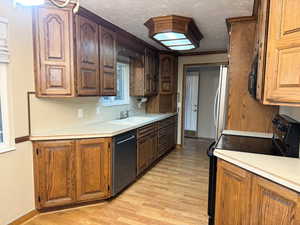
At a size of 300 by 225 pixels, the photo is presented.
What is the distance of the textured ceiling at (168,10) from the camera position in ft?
7.17

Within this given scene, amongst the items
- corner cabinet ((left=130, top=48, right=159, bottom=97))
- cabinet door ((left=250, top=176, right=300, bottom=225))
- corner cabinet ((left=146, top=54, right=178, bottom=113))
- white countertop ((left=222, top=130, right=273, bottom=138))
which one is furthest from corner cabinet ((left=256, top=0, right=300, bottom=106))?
corner cabinet ((left=146, top=54, right=178, bottom=113))

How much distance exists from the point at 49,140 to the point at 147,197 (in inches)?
58.4

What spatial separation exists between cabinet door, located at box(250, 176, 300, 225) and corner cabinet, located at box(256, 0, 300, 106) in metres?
0.54

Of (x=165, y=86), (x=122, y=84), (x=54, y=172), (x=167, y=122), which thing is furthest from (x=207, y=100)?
(x=54, y=172)

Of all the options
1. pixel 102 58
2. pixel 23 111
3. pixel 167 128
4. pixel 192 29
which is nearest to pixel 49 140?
pixel 23 111

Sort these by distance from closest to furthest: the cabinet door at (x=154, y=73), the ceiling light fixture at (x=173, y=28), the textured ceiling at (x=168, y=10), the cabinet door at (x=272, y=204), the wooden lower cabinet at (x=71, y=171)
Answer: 1. the cabinet door at (x=272, y=204)
2. the textured ceiling at (x=168, y=10)
3. the wooden lower cabinet at (x=71, y=171)
4. the ceiling light fixture at (x=173, y=28)
5. the cabinet door at (x=154, y=73)

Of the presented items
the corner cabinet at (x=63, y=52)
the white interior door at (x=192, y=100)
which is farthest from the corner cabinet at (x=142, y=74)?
the white interior door at (x=192, y=100)

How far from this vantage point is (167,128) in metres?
4.59

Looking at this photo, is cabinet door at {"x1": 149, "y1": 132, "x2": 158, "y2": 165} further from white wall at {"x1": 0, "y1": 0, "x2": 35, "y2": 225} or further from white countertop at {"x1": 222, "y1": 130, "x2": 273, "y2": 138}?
white wall at {"x1": 0, "y1": 0, "x2": 35, "y2": 225}

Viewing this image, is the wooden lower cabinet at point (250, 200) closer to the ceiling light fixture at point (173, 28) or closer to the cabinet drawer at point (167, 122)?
the ceiling light fixture at point (173, 28)

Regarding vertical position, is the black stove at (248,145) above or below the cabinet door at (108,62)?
below

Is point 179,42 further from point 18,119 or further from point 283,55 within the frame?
point 18,119

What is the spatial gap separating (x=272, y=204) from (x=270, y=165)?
0.83 feet

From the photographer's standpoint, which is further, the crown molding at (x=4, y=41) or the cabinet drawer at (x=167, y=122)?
the cabinet drawer at (x=167, y=122)
